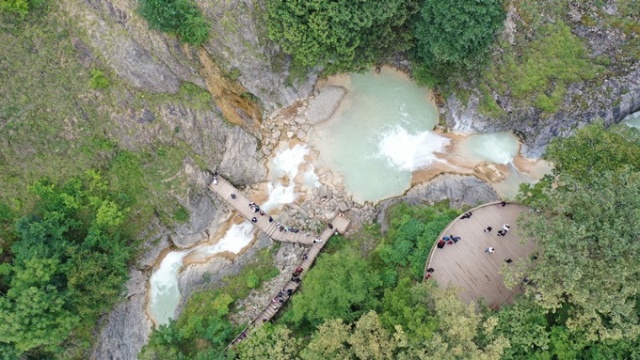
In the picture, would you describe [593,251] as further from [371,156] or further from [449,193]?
[371,156]

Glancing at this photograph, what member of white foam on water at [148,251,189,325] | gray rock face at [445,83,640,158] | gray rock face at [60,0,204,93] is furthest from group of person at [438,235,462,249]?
gray rock face at [60,0,204,93]

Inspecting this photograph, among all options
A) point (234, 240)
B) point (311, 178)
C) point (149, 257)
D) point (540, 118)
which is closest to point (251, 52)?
point (311, 178)

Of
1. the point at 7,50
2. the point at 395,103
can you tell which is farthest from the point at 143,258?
the point at 395,103

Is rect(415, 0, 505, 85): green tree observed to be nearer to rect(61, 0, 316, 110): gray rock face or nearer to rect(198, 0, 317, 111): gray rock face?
rect(198, 0, 317, 111): gray rock face

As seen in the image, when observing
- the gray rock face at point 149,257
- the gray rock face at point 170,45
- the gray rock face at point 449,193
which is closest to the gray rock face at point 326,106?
the gray rock face at point 170,45

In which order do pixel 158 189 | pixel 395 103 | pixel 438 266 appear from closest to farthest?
pixel 438 266, pixel 158 189, pixel 395 103

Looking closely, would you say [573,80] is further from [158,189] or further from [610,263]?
[158,189]

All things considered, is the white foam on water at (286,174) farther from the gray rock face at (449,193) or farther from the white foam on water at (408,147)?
the gray rock face at (449,193)
